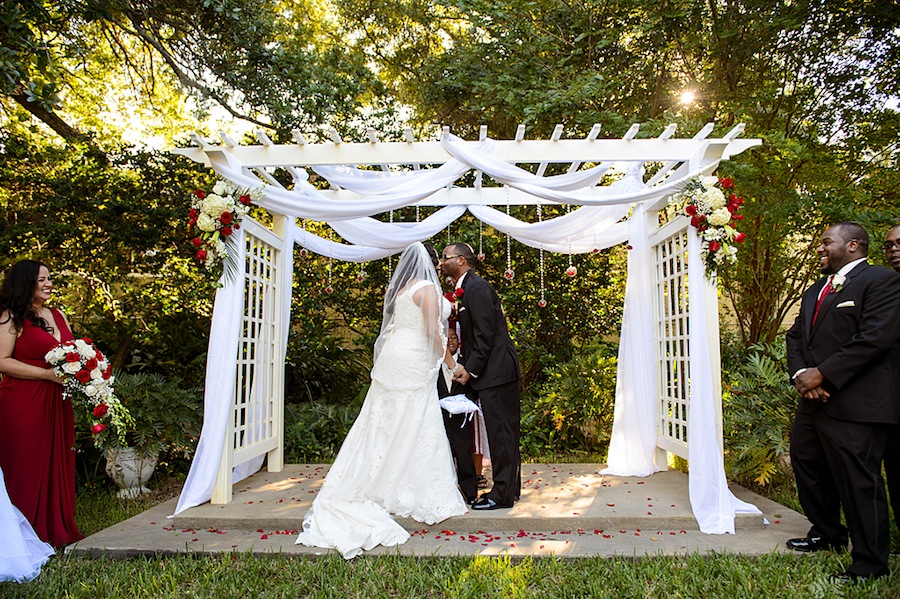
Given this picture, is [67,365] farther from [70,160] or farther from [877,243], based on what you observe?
[877,243]

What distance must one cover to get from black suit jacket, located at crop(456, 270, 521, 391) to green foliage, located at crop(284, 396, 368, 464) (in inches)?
105

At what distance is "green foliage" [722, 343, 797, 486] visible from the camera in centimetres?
523

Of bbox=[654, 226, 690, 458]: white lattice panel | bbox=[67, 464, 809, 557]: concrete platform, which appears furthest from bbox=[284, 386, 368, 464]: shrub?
bbox=[654, 226, 690, 458]: white lattice panel

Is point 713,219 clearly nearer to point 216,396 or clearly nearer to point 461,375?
point 461,375

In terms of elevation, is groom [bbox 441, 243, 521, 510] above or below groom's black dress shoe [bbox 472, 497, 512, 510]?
above

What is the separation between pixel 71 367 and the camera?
13.2ft

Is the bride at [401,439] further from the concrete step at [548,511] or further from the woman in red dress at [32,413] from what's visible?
the woman in red dress at [32,413]

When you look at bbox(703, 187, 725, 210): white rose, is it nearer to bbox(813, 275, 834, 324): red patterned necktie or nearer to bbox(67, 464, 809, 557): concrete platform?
bbox(813, 275, 834, 324): red patterned necktie

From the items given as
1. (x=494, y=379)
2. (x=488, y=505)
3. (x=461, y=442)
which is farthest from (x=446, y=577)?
(x=494, y=379)

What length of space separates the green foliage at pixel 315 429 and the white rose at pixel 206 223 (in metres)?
2.94

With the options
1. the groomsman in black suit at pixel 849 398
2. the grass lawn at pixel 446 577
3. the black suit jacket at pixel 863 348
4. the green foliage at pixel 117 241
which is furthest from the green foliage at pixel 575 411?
the green foliage at pixel 117 241

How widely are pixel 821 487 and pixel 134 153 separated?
7.32 m

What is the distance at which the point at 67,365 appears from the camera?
402 cm

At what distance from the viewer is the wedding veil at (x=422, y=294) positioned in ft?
15.6
